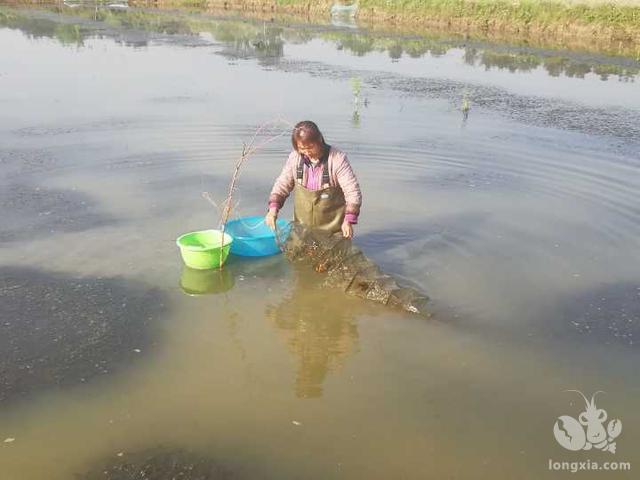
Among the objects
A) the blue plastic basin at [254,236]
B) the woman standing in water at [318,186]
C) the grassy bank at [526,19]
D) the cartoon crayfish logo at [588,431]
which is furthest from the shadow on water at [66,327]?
the grassy bank at [526,19]

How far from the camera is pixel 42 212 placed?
7234 millimetres

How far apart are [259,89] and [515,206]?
28.7ft

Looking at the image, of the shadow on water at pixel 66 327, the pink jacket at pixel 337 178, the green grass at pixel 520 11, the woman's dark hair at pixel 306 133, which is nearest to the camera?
the shadow on water at pixel 66 327

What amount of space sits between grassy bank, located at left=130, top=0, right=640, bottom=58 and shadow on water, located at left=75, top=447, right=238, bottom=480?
22153mm

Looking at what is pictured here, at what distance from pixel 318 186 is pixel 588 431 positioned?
123 inches

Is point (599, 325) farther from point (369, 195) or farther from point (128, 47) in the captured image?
point (128, 47)

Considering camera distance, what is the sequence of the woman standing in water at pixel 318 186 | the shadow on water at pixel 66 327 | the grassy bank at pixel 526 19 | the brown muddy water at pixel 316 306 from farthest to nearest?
1. the grassy bank at pixel 526 19
2. the woman standing in water at pixel 318 186
3. the shadow on water at pixel 66 327
4. the brown muddy water at pixel 316 306

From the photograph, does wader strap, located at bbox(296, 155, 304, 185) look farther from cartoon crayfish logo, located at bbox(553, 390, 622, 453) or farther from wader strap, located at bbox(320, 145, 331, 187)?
cartoon crayfish logo, located at bbox(553, 390, 622, 453)

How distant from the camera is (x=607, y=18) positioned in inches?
968

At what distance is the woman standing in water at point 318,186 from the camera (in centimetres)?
553

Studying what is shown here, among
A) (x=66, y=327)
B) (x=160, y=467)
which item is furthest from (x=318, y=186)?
(x=160, y=467)

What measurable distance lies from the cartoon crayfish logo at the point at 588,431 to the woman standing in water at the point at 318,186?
252 centimetres

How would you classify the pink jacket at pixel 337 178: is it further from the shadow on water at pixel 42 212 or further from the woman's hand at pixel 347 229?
the shadow on water at pixel 42 212

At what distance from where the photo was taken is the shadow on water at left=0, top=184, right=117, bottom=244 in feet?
22.1
